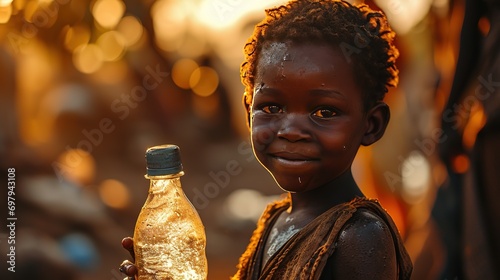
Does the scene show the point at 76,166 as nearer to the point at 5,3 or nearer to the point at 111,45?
the point at 111,45

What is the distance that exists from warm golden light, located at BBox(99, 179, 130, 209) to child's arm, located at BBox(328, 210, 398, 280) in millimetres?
3459

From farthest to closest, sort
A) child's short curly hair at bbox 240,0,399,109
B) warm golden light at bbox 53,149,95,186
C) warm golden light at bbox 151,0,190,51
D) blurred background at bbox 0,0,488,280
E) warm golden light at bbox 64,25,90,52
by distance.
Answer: warm golden light at bbox 151,0,190,51 → warm golden light at bbox 64,25,90,52 → warm golden light at bbox 53,149,95,186 → blurred background at bbox 0,0,488,280 → child's short curly hair at bbox 240,0,399,109

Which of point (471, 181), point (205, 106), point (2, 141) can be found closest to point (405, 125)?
point (471, 181)

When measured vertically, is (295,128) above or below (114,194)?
above

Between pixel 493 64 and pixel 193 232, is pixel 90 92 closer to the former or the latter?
pixel 493 64

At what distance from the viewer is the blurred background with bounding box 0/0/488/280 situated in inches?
174

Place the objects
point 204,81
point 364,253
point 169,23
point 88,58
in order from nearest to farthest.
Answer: point 364,253 < point 88,58 < point 169,23 < point 204,81

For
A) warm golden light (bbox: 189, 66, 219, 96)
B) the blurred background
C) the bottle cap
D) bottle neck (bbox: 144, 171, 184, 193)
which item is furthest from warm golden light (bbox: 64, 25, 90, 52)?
the bottle cap

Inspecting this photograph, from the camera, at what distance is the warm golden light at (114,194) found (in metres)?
5.15

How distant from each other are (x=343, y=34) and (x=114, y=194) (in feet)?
11.7

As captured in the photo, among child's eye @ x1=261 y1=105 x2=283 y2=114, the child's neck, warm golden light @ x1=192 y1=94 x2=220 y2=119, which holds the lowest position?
warm golden light @ x1=192 y1=94 x2=220 y2=119

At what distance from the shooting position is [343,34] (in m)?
1.90

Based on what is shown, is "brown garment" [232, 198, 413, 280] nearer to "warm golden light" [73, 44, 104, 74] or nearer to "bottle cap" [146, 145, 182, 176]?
"bottle cap" [146, 145, 182, 176]

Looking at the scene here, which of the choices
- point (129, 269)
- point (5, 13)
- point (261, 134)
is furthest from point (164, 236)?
point (5, 13)
